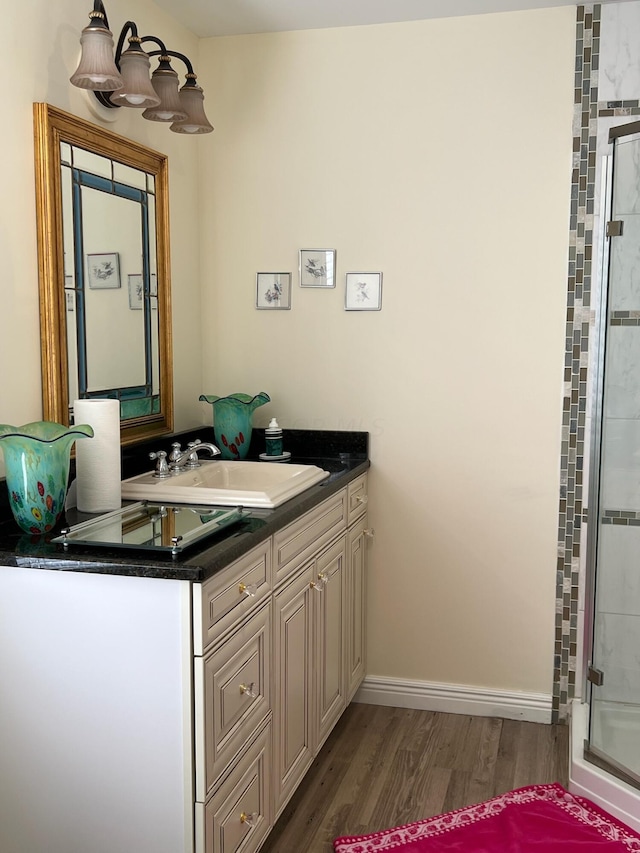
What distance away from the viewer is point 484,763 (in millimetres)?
2836

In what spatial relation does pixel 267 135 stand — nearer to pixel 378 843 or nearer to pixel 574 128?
pixel 574 128

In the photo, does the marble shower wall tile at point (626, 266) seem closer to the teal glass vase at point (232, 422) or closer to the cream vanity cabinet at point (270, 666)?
the cream vanity cabinet at point (270, 666)

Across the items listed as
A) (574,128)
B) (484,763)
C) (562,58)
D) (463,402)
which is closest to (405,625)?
(484,763)

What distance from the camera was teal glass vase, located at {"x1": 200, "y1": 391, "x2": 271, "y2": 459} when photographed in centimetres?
308

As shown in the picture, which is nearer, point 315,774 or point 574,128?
point 315,774

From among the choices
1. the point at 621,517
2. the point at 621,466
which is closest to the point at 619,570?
the point at 621,517

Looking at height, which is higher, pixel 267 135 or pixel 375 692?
pixel 267 135

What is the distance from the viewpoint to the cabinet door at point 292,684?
227 centimetres

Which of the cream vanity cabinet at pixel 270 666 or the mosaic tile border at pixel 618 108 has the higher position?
the mosaic tile border at pixel 618 108

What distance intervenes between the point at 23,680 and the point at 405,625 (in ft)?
5.63

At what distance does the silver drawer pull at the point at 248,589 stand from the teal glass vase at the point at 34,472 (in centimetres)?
47

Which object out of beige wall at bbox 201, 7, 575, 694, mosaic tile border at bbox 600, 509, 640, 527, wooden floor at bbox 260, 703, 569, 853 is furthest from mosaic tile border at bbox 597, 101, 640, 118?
wooden floor at bbox 260, 703, 569, 853

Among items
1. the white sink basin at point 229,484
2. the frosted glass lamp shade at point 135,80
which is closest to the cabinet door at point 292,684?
the white sink basin at point 229,484

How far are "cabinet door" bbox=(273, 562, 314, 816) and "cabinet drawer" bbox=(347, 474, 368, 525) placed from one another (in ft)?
1.53
